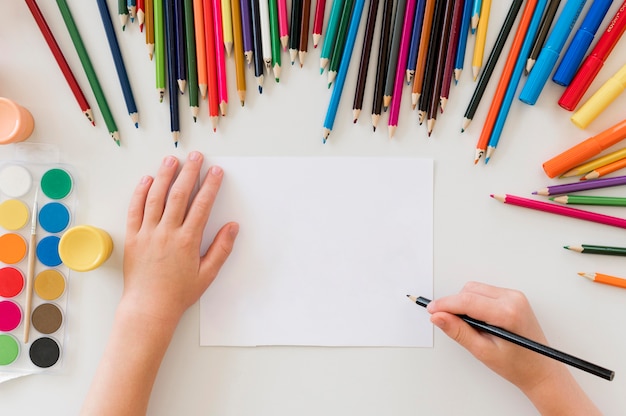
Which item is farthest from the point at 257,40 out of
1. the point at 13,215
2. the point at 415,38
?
the point at 13,215

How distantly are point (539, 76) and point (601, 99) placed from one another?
3.9 inches

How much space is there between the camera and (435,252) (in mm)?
781

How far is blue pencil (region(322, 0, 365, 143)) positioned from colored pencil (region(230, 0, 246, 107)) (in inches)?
5.2

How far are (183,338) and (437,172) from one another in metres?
0.47

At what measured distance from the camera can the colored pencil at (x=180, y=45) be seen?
0.74 m

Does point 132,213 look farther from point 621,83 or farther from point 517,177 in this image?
point 621,83

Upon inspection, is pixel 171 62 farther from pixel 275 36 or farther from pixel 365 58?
pixel 365 58

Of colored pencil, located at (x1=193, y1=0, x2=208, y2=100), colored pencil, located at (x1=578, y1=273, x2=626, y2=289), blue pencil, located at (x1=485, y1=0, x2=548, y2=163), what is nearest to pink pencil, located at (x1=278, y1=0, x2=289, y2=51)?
colored pencil, located at (x1=193, y1=0, x2=208, y2=100)

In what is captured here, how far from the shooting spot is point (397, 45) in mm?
750

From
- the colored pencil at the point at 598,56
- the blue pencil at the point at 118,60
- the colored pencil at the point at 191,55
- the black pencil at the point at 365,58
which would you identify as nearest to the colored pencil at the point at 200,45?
the colored pencil at the point at 191,55

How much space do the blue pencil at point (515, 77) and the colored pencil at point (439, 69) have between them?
9 cm

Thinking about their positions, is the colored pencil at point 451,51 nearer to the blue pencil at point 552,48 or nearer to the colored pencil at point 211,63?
the blue pencil at point 552,48

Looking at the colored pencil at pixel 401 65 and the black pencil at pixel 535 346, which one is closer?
the black pencil at pixel 535 346

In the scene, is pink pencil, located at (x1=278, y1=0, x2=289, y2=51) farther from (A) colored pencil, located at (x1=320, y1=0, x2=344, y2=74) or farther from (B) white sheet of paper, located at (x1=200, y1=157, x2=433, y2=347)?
(B) white sheet of paper, located at (x1=200, y1=157, x2=433, y2=347)
